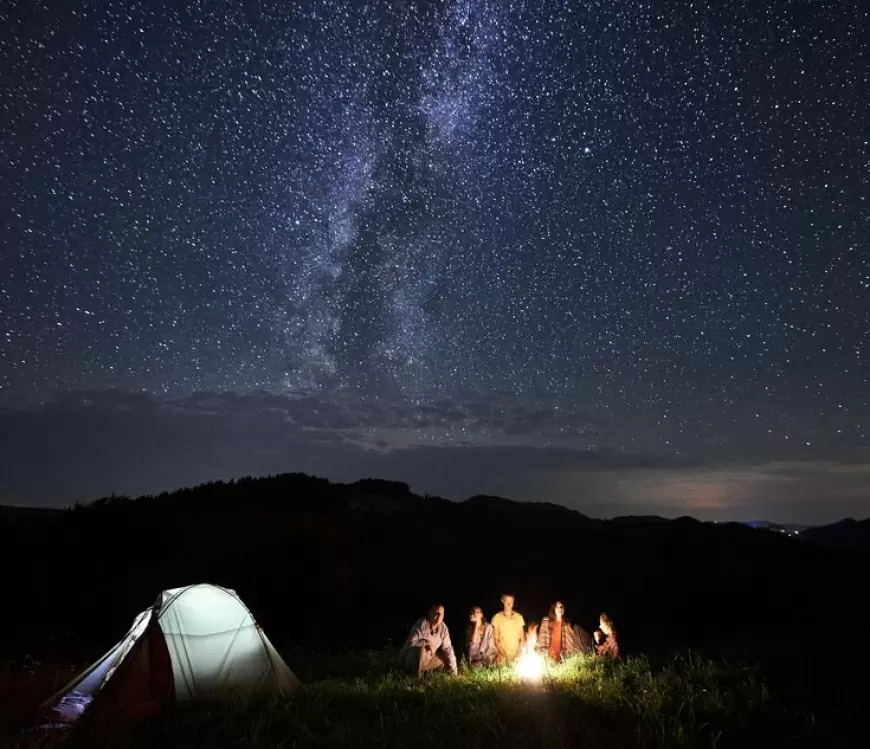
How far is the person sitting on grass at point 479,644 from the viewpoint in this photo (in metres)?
12.1

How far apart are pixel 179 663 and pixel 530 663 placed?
18.2 feet

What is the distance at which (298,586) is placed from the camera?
2412cm

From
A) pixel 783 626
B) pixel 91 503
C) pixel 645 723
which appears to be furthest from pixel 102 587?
pixel 783 626

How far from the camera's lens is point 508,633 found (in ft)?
41.0

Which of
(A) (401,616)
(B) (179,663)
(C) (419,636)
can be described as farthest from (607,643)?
(A) (401,616)

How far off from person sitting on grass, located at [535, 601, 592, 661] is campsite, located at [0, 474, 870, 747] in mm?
1047

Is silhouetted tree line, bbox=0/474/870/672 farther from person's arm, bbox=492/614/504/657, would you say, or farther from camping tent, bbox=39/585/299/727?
camping tent, bbox=39/585/299/727

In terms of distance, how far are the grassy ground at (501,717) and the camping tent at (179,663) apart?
0.46 metres

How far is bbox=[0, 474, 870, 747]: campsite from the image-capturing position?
780 cm

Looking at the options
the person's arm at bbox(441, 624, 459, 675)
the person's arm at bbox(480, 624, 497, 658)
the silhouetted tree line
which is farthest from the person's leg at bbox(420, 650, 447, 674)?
the silhouetted tree line

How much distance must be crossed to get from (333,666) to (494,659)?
2.97 metres

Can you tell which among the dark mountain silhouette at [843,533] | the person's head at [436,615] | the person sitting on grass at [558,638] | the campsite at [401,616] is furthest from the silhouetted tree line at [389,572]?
the dark mountain silhouette at [843,533]

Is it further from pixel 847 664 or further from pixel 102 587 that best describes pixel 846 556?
pixel 102 587

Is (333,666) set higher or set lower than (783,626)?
higher
